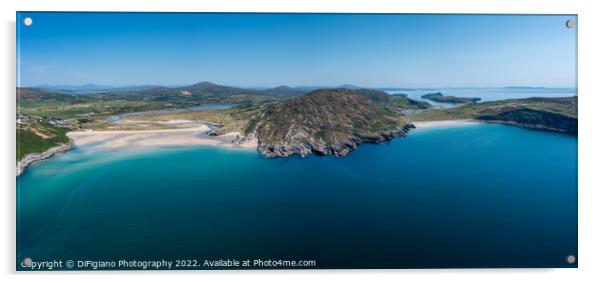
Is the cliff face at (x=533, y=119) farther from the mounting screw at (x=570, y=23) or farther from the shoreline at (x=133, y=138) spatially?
the shoreline at (x=133, y=138)

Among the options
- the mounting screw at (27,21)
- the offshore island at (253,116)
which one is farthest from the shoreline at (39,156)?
the mounting screw at (27,21)

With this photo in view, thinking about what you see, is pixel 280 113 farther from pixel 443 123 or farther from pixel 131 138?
pixel 443 123

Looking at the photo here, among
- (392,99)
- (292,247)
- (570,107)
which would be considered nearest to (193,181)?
(292,247)

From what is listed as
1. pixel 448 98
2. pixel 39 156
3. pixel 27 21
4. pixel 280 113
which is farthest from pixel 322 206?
pixel 27 21

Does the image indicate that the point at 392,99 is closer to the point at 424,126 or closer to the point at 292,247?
the point at 424,126

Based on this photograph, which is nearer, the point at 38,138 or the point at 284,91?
the point at 38,138

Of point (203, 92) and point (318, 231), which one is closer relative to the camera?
point (318, 231)
